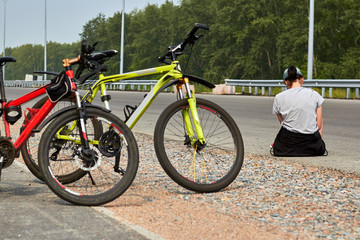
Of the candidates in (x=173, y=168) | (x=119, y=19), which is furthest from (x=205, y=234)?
(x=119, y=19)

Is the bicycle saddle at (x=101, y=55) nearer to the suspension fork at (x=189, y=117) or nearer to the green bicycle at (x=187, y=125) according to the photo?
the green bicycle at (x=187, y=125)

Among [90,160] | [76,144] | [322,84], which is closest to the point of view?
[90,160]

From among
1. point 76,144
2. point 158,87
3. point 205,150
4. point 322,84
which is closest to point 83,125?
point 76,144

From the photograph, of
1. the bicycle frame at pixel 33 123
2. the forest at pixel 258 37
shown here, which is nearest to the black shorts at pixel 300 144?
the bicycle frame at pixel 33 123

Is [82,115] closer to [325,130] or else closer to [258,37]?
[325,130]

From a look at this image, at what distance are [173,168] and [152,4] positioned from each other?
271ft

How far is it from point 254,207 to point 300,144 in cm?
309

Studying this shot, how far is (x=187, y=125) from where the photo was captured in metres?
5.19

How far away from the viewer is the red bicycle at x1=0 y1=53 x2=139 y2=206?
175 inches

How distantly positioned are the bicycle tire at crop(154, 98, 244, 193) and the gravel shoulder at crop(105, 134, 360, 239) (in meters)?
0.15

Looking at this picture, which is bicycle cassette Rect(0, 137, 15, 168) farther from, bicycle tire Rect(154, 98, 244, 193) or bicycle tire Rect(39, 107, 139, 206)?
bicycle tire Rect(154, 98, 244, 193)

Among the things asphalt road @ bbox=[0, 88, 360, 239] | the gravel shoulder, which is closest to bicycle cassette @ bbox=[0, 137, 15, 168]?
asphalt road @ bbox=[0, 88, 360, 239]

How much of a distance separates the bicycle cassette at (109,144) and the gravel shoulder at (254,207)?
0.41 meters

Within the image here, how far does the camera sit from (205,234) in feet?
12.1
